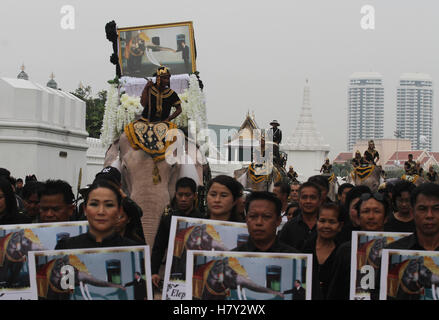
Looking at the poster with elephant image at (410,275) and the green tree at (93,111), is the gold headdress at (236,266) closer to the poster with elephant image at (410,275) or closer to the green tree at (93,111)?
the poster with elephant image at (410,275)

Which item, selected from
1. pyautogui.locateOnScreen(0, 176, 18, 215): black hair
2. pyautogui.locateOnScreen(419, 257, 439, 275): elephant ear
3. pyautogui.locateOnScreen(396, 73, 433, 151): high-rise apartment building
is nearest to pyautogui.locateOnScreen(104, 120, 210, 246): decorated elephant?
pyautogui.locateOnScreen(0, 176, 18, 215): black hair

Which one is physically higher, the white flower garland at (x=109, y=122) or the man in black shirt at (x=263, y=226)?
the white flower garland at (x=109, y=122)

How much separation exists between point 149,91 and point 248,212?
17.9 ft

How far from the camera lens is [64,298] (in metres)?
4.49

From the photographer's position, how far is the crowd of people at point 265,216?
5.23 metres

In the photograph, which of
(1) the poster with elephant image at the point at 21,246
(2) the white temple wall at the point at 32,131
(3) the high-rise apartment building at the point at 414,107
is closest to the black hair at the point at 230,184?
(1) the poster with elephant image at the point at 21,246

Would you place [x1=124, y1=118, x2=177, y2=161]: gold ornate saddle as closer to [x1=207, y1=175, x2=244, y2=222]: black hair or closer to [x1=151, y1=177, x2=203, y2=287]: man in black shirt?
[x1=151, y1=177, x2=203, y2=287]: man in black shirt

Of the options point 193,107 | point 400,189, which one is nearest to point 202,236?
point 400,189

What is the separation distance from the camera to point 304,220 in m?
7.78

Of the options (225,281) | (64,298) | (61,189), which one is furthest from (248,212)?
(61,189)

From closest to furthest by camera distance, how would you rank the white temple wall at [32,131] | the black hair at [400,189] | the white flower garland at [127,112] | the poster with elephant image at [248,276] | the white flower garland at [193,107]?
the poster with elephant image at [248,276] < the black hair at [400,189] < the white flower garland at [127,112] < the white flower garland at [193,107] < the white temple wall at [32,131]

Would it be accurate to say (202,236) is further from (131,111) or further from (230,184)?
(131,111)
